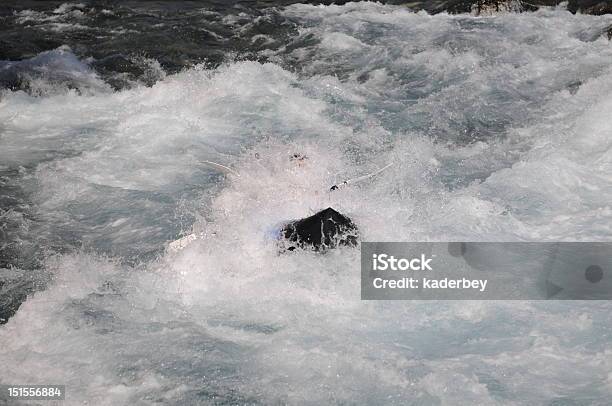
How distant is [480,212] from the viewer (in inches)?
280

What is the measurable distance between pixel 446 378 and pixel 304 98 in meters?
5.91

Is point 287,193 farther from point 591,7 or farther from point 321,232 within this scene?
point 591,7

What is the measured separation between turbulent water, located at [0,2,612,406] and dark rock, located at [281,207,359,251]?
124 millimetres

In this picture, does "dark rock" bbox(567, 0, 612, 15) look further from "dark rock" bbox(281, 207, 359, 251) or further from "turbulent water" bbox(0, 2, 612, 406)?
"dark rock" bbox(281, 207, 359, 251)

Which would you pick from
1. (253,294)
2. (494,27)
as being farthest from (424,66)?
(253,294)

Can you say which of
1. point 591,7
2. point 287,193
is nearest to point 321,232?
point 287,193

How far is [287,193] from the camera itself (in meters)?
7.41

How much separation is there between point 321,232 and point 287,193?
51.2 inches

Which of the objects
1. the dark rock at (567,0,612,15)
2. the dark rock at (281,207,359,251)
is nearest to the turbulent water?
the dark rock at (281,207,359,251)

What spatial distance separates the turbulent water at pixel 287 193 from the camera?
5.26 meters

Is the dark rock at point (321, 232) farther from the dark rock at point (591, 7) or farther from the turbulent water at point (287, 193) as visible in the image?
the dark rock at point (591, 7)

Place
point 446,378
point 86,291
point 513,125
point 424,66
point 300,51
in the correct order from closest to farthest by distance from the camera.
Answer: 1. point 446,378
2. point 86,291
3. point 513,125
4. point 424,66
5. point 300,51

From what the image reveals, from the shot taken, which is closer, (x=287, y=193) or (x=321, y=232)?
(x=321, y=232)

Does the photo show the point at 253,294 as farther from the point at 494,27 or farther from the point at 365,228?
the point at 494,27
